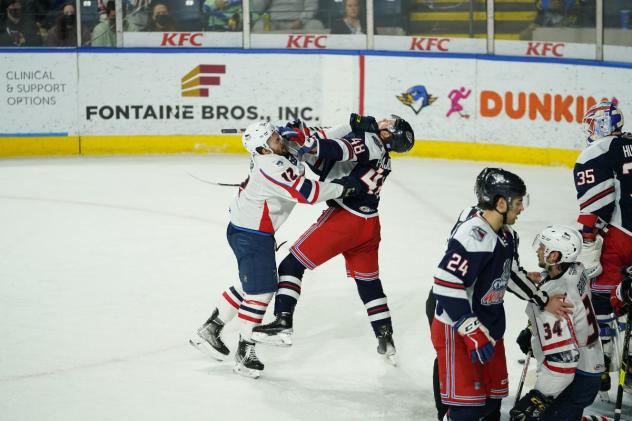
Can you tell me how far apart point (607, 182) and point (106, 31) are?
290 inches

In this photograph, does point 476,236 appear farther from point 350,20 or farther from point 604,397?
point 350,20

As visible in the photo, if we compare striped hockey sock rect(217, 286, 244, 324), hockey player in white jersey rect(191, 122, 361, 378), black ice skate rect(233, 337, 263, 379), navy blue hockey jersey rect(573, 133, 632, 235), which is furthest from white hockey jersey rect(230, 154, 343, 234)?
navy blue hockey jersey rect(573, 133, 632, 235)

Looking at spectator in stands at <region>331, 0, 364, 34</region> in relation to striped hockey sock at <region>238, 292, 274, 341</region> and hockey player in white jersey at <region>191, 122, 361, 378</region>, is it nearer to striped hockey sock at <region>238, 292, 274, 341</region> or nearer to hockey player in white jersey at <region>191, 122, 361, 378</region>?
hockey player in white jersey at <region>191, 122, 361, 378</region>

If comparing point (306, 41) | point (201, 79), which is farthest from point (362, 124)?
point (306, 41)

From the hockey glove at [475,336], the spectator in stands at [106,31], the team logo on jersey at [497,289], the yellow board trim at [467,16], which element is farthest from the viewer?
the spectator in stands at [106,31]

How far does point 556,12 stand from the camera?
10578mm

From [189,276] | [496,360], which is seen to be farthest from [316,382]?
[189,276]

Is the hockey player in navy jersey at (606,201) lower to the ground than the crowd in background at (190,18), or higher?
lower

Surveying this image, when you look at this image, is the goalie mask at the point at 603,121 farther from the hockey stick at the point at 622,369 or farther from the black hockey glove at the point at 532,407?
the black hockey glove at the point at 532,407

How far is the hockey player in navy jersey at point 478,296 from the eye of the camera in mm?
3623

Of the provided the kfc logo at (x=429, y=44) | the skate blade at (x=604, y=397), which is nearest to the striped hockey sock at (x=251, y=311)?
the skate blade at (x=604, y=397)

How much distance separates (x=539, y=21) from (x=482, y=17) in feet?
1.92

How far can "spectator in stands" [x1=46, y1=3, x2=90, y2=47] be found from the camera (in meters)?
10.9

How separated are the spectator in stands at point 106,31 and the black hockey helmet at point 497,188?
7954 mm
